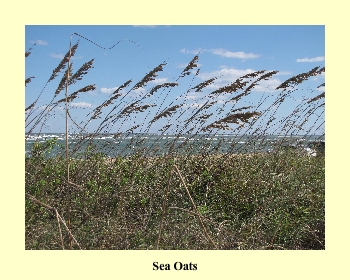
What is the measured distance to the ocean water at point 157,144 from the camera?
3.77 metres

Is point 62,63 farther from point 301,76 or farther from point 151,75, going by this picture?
point 301,76

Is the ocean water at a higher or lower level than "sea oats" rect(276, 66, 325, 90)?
lower

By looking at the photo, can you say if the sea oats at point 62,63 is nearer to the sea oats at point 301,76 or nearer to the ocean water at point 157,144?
the ocean water at point 157,144

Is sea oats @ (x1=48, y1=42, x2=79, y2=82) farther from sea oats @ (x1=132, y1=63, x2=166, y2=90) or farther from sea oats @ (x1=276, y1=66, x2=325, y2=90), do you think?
sea oats @ (x1=276, y1=66, x2=325, y2=90)

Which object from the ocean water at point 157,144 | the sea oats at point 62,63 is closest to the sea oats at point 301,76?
the ocean water at point 157,144

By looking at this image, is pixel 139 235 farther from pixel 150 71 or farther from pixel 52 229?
pixel 150 71

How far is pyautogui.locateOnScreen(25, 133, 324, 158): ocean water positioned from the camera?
12.4 feet

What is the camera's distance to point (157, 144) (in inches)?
148

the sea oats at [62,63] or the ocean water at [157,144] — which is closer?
the sea oats at [62,63]

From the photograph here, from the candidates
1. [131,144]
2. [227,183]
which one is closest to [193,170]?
[227,183]

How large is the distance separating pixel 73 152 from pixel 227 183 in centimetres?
137

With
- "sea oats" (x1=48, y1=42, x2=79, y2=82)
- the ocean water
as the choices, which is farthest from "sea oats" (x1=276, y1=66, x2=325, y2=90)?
"sea oats" (x1=48, y1=42, x2=79, y2=82)

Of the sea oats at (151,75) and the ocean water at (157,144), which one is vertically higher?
the sea oats at (151,75)
